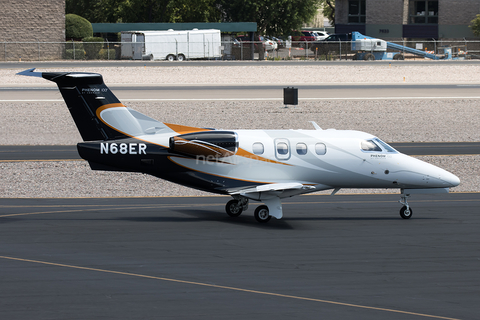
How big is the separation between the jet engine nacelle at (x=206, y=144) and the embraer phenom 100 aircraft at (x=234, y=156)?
0.03 meters

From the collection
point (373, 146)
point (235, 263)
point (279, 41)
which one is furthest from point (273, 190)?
point (279, 41)

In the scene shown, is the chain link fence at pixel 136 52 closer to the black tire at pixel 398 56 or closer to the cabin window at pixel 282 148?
the black tire at pixel 398 56

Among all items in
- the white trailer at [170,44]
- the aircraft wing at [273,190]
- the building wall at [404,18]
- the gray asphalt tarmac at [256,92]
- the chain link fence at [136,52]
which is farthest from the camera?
the building wall at [404,18]

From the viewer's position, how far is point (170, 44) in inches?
2889

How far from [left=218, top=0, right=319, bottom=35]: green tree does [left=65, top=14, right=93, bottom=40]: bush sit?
22429 millimetres

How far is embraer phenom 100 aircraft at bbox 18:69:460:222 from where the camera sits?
55.6ft

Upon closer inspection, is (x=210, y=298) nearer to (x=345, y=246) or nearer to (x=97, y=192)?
(x=345, y=246)

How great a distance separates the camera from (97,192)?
76.9ft

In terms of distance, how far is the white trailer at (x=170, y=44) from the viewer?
72500 millimetres

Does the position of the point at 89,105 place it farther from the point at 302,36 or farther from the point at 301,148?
the point at 302,36

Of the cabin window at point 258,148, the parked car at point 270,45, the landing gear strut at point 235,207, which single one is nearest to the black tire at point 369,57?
the parked car at point 270,45

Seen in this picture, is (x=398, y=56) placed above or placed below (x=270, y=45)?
below

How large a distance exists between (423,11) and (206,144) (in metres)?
85.3

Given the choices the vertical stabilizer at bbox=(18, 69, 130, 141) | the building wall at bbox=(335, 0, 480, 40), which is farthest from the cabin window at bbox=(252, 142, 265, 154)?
the building wall at bbox=(335, 0, 480, 40)
